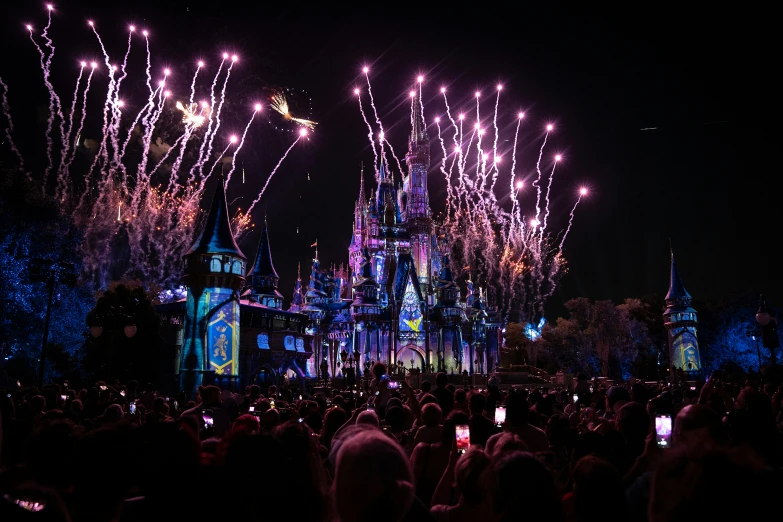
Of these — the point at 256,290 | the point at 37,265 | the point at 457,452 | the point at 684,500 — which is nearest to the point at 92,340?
the point at 37,265

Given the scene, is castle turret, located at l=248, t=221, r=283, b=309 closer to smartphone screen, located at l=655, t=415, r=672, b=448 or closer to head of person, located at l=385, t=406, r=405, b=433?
head of person, located at l=385, t=406, r=405, b=433

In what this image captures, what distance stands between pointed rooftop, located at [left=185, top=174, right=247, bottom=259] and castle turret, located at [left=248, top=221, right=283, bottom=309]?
2361cm

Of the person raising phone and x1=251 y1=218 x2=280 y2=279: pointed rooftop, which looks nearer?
the person raising phone

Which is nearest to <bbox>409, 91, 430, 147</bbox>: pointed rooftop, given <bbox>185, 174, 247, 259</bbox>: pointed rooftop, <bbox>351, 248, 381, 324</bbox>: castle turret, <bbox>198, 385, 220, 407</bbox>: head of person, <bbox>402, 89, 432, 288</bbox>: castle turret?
<bbox>402, 89, 432, 288</bbox>: castle turret

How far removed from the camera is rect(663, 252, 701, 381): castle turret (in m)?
59.2

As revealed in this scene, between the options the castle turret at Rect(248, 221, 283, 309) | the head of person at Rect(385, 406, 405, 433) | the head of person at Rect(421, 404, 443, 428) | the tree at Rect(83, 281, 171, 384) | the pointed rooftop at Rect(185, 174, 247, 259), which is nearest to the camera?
the head of person at Rect(421, 404, 443, 428)

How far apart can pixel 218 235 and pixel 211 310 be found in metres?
5.59

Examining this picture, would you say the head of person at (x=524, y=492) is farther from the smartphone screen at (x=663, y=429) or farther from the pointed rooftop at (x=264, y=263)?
the pointed rooftop at (x=264, y=263)

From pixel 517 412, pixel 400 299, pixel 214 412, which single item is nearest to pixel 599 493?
pixel 517 412

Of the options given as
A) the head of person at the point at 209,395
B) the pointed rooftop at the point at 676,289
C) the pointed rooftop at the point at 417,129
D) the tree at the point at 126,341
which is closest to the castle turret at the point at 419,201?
the pointed rooftop at the point at 417,129

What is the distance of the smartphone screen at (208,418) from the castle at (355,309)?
Result: 25.6 meters

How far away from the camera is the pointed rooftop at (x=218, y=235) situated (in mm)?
39000

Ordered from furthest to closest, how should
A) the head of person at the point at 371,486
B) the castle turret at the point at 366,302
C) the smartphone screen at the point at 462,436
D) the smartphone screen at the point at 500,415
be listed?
the castle turret at the point at 366,302 < the smartphone screen at the point at 500,415 < the smartphone screen at the point at 462,436 < the head of person at the point at 371,486

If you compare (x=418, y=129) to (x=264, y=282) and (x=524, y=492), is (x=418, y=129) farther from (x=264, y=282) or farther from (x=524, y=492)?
(x=524, y=492)
